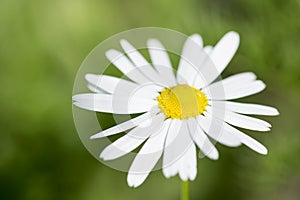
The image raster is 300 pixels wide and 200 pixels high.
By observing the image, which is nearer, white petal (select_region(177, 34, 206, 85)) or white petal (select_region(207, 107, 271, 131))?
white petal (select_region(207, 107, 271, 131))

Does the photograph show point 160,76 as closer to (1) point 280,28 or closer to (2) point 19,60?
(1) point 280,28

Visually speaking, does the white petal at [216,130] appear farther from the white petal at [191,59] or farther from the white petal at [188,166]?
the white petal at [191,59]

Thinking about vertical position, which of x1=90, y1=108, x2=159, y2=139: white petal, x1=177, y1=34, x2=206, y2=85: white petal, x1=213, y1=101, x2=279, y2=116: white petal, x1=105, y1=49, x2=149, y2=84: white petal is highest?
x1=177, y1=34, x2=206, y2=85: white petal

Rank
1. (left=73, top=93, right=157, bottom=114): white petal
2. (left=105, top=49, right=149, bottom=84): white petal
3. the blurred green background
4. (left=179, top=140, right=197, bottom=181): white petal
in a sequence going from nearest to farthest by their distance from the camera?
(left=179, top=140, right=197, bottom=181): white petal < (left=73, top=93, right=157, bottom=114): white petal < (left=105, top=49, right=149, bottom=84): white petal < the blurred green background

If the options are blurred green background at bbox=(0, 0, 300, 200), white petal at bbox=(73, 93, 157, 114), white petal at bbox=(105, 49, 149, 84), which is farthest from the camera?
blurred green background at bbox=(0, 0, 300, 200)

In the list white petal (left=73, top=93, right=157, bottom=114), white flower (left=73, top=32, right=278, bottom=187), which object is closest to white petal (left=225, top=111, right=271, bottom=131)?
white flower (left=73, top=32, right=278, bottom=187)

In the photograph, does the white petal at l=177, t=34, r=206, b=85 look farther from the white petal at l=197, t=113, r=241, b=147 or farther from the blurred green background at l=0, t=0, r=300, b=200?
the blurred green background at l=0, t=0, r=300, b=200

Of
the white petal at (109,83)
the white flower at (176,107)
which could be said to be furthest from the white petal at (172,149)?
the white petal at (109,83)
